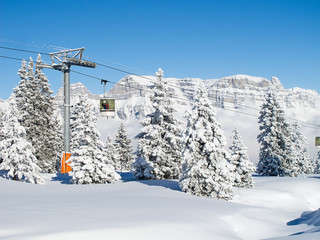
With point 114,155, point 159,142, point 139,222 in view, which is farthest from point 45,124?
point 139,222

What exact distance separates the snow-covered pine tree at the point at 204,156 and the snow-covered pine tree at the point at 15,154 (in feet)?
35.5

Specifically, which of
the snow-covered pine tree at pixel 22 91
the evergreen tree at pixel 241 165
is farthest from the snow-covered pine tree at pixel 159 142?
the snow-covered pine tree at pixel 22 91

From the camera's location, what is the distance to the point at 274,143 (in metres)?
40.0

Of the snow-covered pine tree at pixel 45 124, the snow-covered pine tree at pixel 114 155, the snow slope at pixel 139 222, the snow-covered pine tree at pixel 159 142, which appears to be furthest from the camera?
the snow-covered pine tree at pixel 114 155

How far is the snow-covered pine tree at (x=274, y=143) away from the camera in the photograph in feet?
131

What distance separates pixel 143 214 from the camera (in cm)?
1110

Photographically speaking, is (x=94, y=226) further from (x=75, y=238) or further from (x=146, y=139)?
(x=146, y=139)

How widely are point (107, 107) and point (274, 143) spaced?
2512 cm

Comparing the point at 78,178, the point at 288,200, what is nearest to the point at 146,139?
the point at 78,178

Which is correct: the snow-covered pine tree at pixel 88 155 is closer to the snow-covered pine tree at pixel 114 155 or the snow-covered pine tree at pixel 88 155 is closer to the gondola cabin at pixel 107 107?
the gondola cabin at pixel 107 107

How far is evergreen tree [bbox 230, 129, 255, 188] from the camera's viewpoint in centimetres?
2564

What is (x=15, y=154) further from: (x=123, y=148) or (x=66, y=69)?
(x=123, y=148)

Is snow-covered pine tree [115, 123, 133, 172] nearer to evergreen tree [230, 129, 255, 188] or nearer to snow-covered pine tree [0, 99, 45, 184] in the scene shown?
evergreen tree [230, 129, 255, 188]

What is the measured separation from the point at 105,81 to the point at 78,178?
7.77 meters
